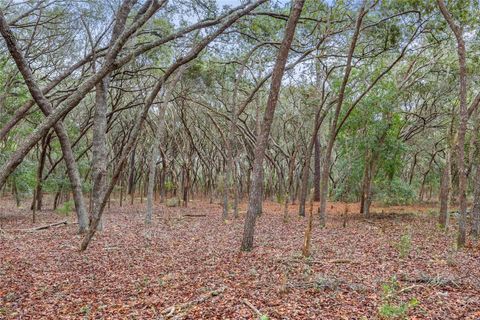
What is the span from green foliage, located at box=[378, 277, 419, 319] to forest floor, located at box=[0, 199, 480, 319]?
0.06 feet

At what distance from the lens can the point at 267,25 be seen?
9938mm

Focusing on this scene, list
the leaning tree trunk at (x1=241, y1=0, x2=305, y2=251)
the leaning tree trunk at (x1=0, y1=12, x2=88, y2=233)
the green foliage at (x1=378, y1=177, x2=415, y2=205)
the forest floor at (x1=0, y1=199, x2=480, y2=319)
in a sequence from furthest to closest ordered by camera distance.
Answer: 1. the green foliage at (x1=378, y1=177, x2=415, y2=205)
2. the leaning tree trunk at (x1=241, y1=0, x2=305, y2=251)
3. the leaning tree trunk at (x1=0, y1=12, x2=88, y2=233)
4. the forest floor at (x1=0, y1=199, x2=480, y2=319)

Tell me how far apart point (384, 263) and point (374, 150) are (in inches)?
267

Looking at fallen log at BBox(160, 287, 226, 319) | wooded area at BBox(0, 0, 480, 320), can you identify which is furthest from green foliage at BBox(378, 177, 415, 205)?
fallen log at BBox(160, 287, 226, 319)

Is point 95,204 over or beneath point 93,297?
over

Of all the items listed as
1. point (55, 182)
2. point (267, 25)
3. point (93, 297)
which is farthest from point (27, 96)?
point (93, 297)

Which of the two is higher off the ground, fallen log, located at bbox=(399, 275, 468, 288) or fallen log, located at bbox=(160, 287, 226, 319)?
fallen log, located at bbox=(399, 275, 468, 288)

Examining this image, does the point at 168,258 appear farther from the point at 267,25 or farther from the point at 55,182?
the point at 55,182

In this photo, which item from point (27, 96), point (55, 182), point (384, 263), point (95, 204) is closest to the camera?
point (384, 263)

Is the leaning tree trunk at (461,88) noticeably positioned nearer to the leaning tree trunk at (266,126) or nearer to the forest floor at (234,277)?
the forest floor at (234,277)

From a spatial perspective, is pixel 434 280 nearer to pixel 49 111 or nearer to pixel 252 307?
pixel 252 307

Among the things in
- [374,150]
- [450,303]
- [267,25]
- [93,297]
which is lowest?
[93,297]

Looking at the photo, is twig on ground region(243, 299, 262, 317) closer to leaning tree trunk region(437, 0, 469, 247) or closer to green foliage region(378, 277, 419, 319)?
green foliage region(378, 277, 419, 319)

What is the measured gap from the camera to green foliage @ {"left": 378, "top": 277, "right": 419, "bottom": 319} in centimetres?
361
